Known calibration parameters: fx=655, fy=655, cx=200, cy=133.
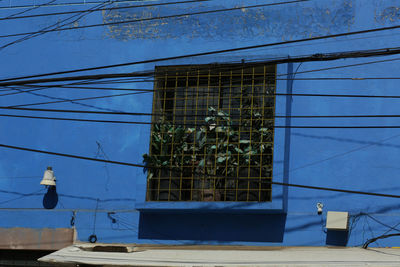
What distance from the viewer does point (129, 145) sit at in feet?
32.7

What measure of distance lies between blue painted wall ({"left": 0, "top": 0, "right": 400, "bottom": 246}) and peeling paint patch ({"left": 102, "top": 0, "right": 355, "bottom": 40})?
0.02m

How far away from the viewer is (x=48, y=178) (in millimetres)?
9781

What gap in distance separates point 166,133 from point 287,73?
6.56 ft

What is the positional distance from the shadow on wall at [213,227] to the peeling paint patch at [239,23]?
275 centimetres

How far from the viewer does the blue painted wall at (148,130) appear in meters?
9.00

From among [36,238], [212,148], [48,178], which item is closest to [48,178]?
[48,178]

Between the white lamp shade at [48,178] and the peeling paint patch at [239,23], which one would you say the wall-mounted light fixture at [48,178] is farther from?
the peeling paint patch at [239,23]

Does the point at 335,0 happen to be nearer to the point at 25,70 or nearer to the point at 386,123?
the point at 386,123

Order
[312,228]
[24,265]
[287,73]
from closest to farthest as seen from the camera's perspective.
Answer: [312,228] < [287,73] < [24,265]

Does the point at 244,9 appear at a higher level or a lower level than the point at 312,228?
higher

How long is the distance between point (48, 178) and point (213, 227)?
102 inches

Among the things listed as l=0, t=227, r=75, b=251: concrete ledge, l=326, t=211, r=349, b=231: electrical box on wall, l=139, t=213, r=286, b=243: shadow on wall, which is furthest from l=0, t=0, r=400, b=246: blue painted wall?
l=326, t=211, r=349, b=231: electrical box on wall

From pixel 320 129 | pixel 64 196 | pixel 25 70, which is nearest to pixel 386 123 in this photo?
pixel 320 129

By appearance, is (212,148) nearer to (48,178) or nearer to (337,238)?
(337,238)
